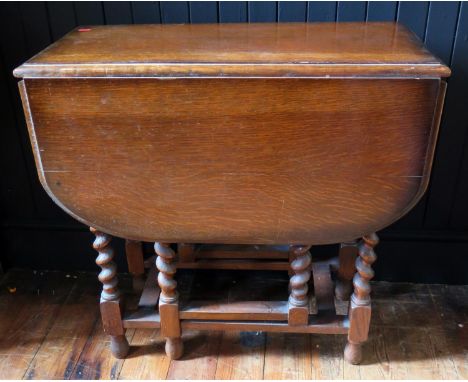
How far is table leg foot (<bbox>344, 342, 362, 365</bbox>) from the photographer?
155 cm

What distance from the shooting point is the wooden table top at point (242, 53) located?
1.11 metres

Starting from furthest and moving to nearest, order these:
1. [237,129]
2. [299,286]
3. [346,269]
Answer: [346,269] → [299,286] → [237,129]

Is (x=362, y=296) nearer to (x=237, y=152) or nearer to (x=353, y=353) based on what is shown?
(x=353, y=353)

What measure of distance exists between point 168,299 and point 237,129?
0.56m

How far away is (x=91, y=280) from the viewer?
6.35ft

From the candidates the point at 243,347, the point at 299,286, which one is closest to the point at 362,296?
the point at 299,286

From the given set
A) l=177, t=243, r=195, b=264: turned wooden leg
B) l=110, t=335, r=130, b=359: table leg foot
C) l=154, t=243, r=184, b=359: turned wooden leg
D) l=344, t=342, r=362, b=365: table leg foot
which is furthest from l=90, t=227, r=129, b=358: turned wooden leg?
l=344, t=342, r=362, b=365: table leg foot

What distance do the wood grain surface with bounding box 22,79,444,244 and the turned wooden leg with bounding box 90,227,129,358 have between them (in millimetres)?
142

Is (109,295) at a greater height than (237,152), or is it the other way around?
(237,152)

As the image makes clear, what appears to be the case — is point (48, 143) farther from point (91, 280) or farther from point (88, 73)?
point (91, 280)

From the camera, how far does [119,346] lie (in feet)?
5.24

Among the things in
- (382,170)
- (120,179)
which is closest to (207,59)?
(120,179)

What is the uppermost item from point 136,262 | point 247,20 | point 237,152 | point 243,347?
point 247,20

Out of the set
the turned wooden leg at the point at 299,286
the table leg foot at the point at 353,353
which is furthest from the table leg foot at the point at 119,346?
the table leg foot at the point at 353,353
